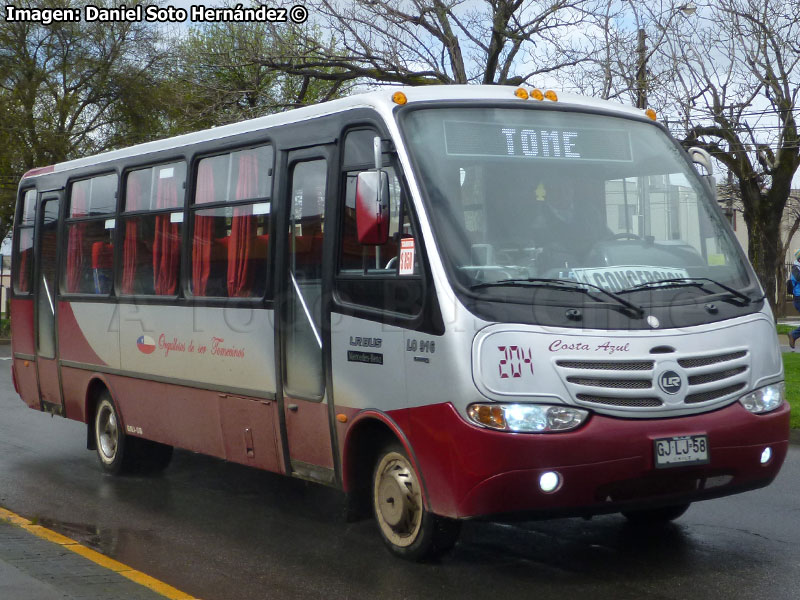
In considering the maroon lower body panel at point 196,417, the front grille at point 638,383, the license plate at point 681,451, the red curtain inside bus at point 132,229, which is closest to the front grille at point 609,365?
the front grille at point 638,383

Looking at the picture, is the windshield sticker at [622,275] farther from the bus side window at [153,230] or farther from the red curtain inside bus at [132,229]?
the red curtain inside bus at [132,229]

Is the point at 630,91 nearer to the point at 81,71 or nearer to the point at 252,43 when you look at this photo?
the point at 252,43

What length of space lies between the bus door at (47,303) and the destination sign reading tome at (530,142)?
231 inches

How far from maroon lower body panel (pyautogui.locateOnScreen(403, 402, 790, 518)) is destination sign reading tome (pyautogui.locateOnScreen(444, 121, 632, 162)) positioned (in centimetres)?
154

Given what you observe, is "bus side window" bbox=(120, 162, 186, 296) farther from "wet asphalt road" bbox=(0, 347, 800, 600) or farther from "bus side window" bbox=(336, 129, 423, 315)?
"bus side window" bbox=(336, 129, 423, 315)

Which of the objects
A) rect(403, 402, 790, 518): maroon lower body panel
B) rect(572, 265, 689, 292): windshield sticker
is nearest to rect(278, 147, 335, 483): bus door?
rect(403, 402, 790, 518): maroon lower body panel

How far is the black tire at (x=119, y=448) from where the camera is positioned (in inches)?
394

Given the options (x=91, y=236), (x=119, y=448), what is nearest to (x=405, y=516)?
(x=119, y=448)

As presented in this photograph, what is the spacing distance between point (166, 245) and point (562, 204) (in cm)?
381

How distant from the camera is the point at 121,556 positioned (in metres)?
6.90

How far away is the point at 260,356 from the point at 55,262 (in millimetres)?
4281

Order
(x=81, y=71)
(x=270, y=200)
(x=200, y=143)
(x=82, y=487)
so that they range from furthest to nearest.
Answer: (x=81, y=71)
(x=82, y=487)
(x=200, y=143)
(x=270, y=200)

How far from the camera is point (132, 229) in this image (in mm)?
9789

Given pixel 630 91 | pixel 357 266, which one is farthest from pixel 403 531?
pixel 630 91
